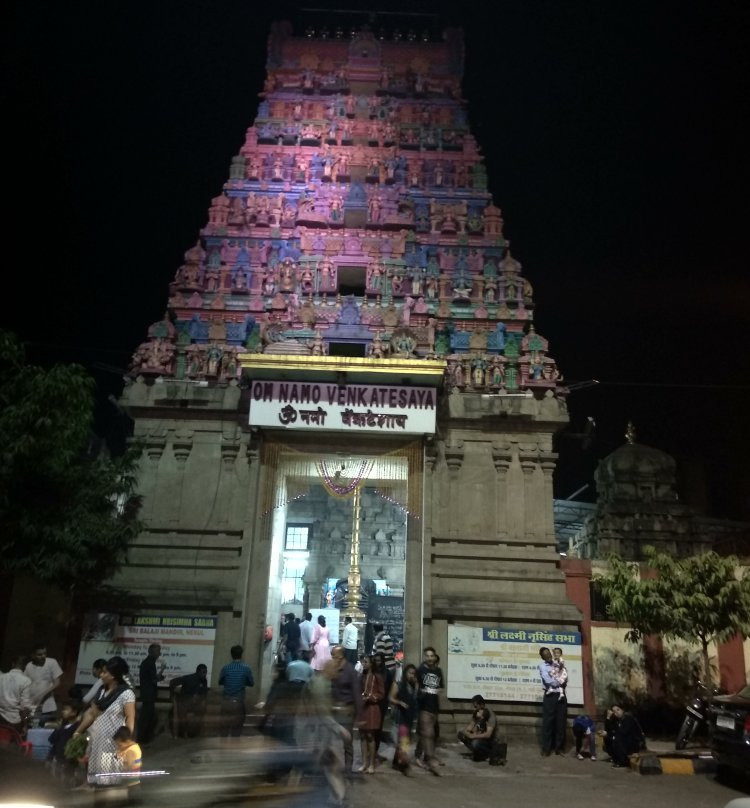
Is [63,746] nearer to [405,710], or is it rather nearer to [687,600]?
[405,710]

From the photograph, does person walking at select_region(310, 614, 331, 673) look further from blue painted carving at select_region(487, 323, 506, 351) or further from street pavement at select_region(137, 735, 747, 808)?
blue painted carving at select_region(487, 323, 506, 351)

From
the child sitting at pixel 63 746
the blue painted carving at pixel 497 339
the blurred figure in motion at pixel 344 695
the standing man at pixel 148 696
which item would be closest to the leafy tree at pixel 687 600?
the blue painted carving at pixel 497 339

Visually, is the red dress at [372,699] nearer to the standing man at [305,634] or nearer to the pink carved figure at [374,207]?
the standing man at [305,634]

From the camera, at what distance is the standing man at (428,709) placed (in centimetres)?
1073

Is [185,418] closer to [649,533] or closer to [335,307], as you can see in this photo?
[335,307]

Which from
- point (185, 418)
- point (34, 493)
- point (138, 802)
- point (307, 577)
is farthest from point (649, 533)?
point (138, 802)

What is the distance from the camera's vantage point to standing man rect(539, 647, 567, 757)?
41.1 feet

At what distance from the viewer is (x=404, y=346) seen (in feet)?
57.1

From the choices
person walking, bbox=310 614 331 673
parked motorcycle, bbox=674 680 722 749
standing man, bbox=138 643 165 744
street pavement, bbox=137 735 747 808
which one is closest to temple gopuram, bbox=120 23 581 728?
person walking, bbox=310 614 331 673

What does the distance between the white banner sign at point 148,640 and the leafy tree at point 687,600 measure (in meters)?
8.31

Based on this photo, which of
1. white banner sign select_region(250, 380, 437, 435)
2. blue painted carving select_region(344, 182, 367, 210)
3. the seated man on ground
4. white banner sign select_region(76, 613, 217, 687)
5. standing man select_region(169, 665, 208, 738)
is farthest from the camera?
blue painted carving select_region(344, 182, 367, 210)

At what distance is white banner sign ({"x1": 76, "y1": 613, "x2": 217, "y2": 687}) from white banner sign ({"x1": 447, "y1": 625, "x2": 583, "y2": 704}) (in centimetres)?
506

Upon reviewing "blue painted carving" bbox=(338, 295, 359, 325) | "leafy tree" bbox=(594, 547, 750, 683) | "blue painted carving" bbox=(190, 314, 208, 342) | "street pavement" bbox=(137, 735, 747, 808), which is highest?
"blue painted carving" bbox=(338, 295, 359, 325)

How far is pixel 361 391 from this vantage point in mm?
16500
